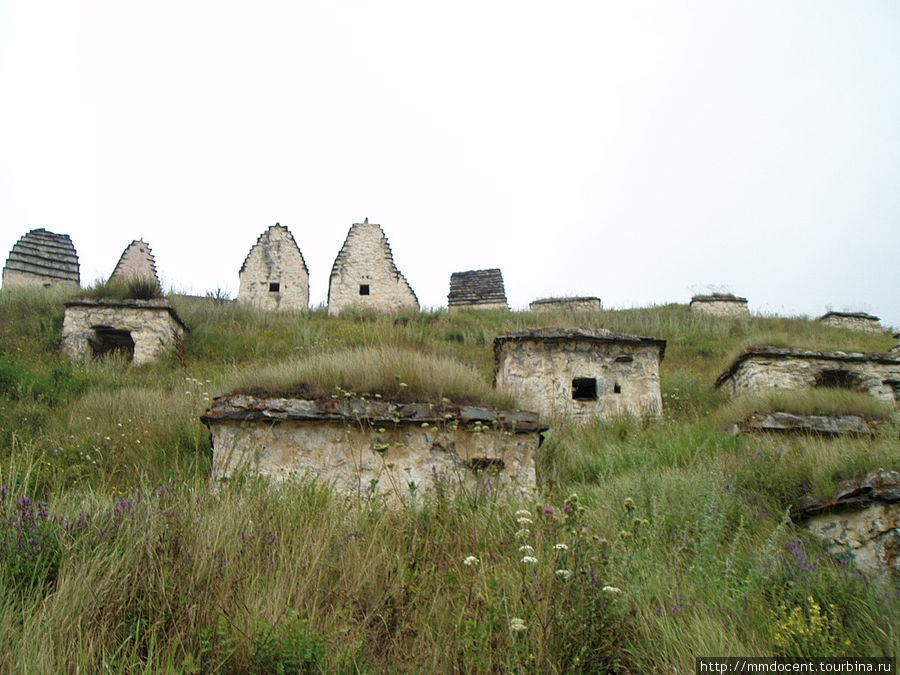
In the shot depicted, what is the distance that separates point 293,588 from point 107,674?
0.98 metres

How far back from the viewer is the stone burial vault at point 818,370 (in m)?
12.8

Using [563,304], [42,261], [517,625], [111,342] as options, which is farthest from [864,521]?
[42,261]

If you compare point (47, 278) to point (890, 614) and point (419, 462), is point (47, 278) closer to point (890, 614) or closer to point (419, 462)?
point (419, 462)

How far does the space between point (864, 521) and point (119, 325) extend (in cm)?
1451

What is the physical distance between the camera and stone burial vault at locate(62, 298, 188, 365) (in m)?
14.7

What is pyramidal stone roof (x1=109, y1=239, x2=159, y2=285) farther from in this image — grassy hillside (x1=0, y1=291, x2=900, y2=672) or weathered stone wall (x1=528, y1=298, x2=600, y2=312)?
grassy hillside (x1=0, y1=291, x2=900, y2=672)

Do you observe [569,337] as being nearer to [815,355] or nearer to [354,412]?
[815,355]

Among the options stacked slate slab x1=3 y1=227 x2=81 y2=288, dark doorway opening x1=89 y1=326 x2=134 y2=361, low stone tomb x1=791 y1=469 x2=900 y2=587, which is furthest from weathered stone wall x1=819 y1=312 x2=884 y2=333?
stacked slate slab x1=3 y1=227 x2=81 y2=288

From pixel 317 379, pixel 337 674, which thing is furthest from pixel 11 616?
pixel 317 379

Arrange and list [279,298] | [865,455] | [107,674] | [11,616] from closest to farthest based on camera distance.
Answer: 1. [107,674]
2. [11,616]
3. [865,455]
4. [279,298]

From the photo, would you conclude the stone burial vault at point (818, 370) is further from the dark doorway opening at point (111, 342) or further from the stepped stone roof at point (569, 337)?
the dark doorway opening at point (111, 342)

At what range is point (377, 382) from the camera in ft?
24.6

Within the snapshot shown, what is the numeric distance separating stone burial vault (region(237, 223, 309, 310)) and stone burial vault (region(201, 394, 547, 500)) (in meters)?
17.7

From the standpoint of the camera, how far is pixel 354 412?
6.91m
